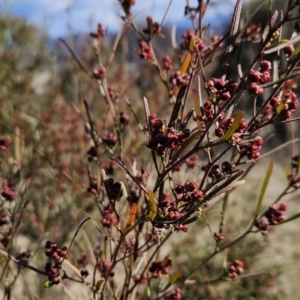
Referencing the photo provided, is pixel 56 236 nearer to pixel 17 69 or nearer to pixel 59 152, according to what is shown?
pixel 59 152

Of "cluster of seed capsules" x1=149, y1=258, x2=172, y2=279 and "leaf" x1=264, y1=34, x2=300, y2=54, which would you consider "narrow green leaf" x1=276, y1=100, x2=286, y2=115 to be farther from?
"cluster of seed capsules" x1=149, y1=258, x2=172, y2=279

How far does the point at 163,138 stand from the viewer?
3.63 ft

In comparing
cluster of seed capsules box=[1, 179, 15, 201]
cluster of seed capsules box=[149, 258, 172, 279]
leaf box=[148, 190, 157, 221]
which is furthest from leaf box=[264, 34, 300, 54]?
cluster of seed capsules box=[1, 179, 15, 201]

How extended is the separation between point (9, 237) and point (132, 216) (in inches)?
21.7

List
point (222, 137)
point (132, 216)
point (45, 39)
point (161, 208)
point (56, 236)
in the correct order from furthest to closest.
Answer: point (45, 39), point (56, 236), point (132, 216), point (161, 208), point (222, 137)

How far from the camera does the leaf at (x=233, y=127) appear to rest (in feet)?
3.37

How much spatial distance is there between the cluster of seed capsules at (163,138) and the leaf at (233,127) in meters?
0.11

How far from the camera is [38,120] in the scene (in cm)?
518

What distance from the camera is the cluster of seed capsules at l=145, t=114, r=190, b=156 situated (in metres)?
1.11

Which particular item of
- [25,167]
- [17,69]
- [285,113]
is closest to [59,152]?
[25,167]

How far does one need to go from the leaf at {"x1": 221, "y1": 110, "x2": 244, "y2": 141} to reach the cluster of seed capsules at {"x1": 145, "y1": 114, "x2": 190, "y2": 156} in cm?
11

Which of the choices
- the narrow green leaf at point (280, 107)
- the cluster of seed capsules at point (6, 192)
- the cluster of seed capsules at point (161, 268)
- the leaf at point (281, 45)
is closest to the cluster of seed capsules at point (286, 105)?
the narrow green leaf at point (280, 107)

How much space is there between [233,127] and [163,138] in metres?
0.16

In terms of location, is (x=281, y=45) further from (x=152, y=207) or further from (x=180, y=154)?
(x=152, y=207)
